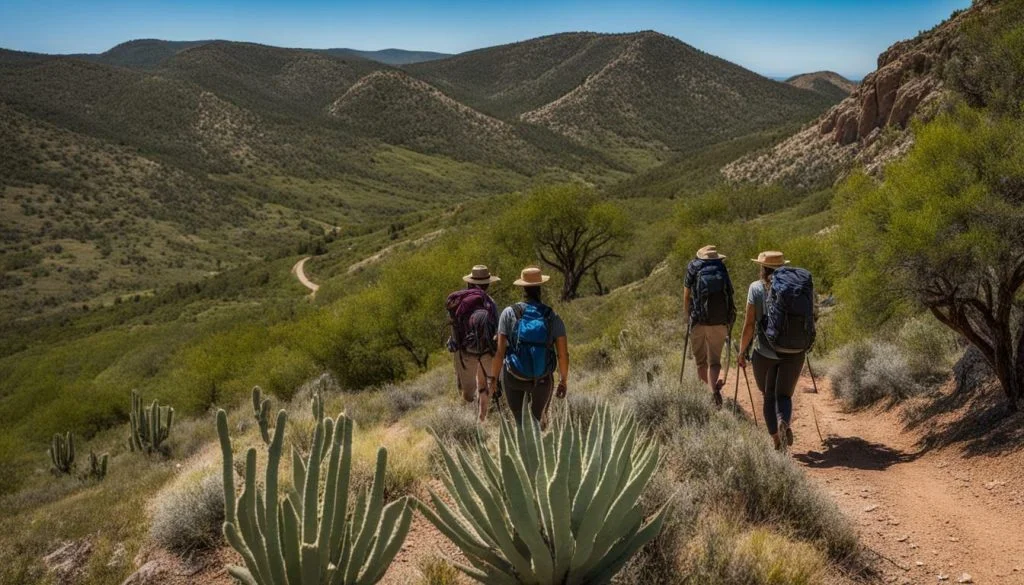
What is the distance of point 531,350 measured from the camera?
18.5 ft

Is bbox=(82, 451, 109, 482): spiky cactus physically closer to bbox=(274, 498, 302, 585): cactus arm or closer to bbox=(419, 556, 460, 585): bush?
bbox=(419, 556, 460, 585): bush

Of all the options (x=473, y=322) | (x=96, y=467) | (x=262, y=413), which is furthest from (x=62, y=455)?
(x=473, y=322)

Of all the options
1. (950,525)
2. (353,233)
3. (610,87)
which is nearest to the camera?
(950,525)

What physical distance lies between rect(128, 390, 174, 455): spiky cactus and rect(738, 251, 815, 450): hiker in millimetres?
14140

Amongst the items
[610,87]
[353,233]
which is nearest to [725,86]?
[610,87]

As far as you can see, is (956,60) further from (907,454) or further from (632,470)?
(632,470)

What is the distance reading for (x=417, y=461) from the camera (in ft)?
19.7

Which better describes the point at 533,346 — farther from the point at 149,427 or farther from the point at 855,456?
the point at 149,427

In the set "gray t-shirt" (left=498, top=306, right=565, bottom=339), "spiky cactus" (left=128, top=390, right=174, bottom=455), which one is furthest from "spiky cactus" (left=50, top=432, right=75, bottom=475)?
"gray t-shirt" (left=498, top=306, right=565, bottom=339)

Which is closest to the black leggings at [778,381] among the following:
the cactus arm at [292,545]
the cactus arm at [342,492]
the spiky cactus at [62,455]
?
the cactus arm at [342,492]

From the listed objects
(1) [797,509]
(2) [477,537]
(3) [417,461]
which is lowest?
(3) [417,461]

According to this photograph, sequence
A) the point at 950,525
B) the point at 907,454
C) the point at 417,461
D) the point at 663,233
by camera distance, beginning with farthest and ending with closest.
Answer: the point at 663,233
the point at 907,454
the point at 417,461
the point at 950,525

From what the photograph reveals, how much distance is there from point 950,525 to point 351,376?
20.2 m

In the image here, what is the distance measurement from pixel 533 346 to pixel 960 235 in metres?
4.55
